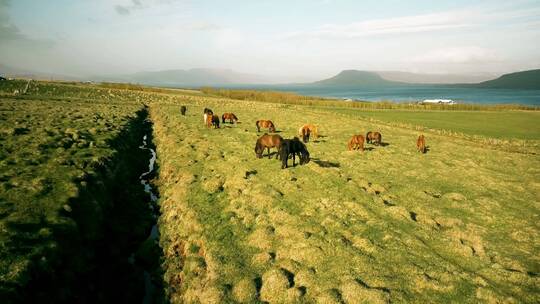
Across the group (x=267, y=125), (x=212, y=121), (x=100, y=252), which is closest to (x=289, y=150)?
(x=100, y=252)

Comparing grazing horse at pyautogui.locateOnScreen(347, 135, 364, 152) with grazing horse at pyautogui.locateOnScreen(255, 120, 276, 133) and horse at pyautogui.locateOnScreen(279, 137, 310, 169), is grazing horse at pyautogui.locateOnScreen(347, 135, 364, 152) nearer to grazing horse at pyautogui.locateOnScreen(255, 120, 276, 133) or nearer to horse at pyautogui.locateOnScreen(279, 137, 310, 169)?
horse at pyautogui.locateOnScreen(279, 137, 310, 169)

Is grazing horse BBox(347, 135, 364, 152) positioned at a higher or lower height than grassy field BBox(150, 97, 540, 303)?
higher

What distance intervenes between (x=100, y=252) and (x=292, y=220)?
26.0 ft

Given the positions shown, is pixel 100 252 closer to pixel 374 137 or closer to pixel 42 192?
pixel 42 192

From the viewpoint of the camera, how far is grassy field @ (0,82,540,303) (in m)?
10.1

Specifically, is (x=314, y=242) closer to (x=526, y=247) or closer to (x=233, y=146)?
(x=526, y=247)

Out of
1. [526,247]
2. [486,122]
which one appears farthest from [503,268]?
[486,122]

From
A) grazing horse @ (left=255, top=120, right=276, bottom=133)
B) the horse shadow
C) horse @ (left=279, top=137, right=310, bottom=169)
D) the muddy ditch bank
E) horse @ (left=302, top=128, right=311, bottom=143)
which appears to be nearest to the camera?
the muddy ditch bank

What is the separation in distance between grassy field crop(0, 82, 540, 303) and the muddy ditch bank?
0.37 ft

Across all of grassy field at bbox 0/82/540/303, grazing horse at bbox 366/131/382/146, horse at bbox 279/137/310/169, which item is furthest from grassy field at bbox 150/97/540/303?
grazing horse at bbox 366/131/382/146

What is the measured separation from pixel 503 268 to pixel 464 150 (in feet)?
76.6

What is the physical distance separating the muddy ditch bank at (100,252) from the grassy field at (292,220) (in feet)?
0.37

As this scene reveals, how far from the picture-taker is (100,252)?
1286 centimetres

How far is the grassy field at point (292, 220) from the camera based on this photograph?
1008cm
